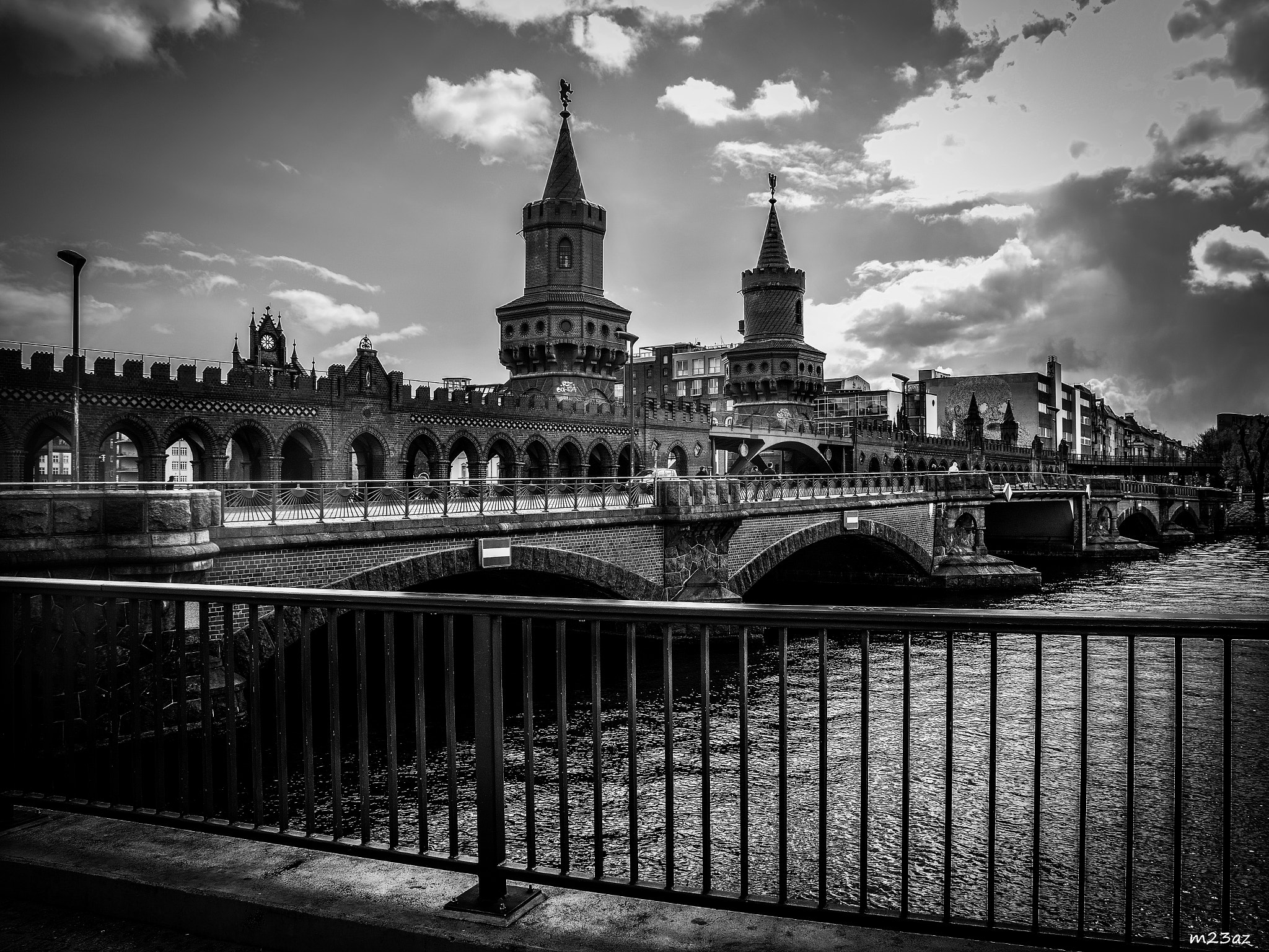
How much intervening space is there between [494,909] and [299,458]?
119ft

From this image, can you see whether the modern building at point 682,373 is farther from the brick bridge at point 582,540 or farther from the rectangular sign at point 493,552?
the rectangular sign at point 493,552

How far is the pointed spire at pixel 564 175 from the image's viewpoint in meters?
59.1

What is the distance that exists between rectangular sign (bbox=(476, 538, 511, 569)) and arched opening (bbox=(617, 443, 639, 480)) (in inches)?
1191

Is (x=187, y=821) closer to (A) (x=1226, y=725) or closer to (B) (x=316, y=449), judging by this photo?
(A) (x=1226, y=725)

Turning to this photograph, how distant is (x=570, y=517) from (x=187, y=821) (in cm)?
1745

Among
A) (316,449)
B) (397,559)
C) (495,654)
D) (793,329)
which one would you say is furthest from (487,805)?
(793,329)

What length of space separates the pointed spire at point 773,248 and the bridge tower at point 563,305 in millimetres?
24398

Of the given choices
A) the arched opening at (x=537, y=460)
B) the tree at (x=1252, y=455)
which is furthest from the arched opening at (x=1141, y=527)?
the arched opening at (x=537, y=460)

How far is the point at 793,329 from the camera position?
81.4m

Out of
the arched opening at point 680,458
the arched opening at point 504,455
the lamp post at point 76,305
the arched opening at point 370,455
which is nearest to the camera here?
the lamp post at point 76,305

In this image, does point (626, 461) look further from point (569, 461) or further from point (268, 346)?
point (268, 346)

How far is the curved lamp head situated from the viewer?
66.5ft

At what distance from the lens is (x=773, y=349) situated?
80.0 metres

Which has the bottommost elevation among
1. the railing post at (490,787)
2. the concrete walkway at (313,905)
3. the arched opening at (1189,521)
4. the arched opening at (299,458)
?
the arched opening at (1189,521)
